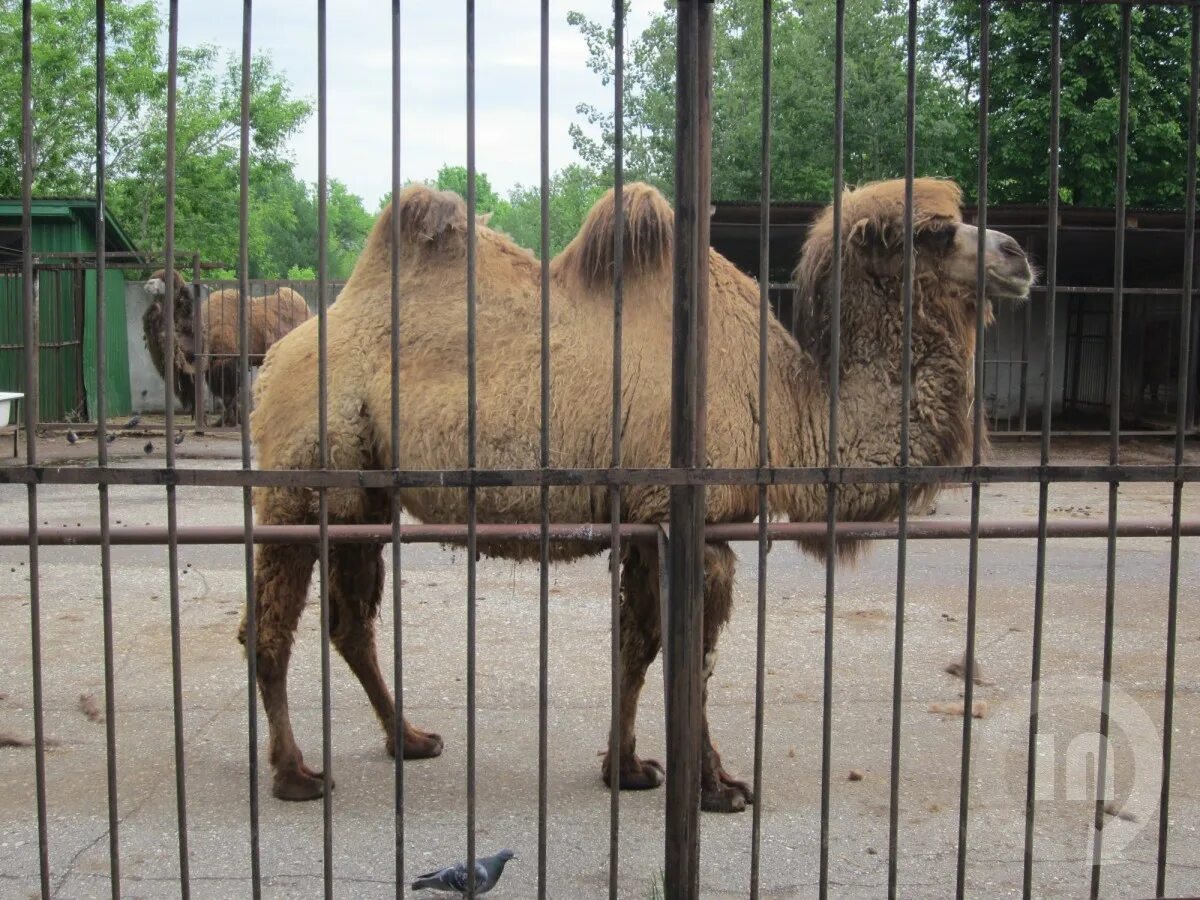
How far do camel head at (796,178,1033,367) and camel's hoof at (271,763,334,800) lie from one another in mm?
2672

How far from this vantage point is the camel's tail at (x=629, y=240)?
4.51 meters

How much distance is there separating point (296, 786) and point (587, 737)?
1.34 metres

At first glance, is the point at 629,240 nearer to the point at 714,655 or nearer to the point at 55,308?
the point at 714,655

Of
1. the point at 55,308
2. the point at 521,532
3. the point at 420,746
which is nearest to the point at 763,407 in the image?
the point at 521,532

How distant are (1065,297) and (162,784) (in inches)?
834

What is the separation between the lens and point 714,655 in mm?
4258

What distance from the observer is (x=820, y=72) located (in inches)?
1085

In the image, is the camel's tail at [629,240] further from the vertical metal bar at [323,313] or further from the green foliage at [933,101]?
the green foliage at [933,101]

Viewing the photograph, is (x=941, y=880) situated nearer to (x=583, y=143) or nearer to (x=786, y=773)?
(x=786, y=773)

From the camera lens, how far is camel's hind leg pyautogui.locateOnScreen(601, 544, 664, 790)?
4438mm

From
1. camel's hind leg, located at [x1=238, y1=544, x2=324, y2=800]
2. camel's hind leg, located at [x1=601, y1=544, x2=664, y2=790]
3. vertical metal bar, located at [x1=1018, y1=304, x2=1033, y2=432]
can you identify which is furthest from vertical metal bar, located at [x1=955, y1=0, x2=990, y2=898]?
vertical metal bar, located at [x1=1018, y1=304, x2=1033, y2=432]

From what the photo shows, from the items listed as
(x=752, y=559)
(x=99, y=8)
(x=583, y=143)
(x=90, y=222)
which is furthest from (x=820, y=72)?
(x=99, y=8)

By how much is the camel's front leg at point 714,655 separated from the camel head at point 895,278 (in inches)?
39.7

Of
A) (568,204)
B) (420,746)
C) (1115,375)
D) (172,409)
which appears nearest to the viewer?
(172,409)
